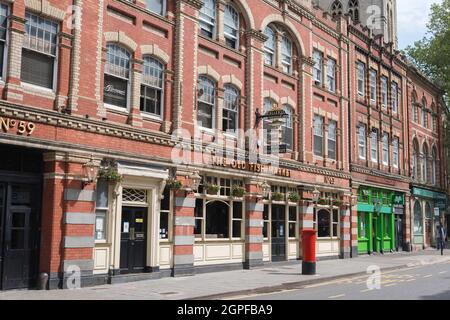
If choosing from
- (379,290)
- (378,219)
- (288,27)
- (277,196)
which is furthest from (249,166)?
(378,219)

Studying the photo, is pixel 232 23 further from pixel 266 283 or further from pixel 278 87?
pixel 266 283

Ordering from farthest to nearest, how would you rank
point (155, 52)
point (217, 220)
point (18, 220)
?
point (217, 220) < point (155, 52) < point (18, 220)

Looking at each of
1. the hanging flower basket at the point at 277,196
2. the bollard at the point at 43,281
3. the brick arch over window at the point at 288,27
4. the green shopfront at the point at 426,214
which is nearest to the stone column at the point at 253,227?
the hanging flower basket at the point at 277,196

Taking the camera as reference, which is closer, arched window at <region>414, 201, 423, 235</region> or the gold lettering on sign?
the gold lettering on sign

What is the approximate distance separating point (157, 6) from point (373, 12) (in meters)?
40.1

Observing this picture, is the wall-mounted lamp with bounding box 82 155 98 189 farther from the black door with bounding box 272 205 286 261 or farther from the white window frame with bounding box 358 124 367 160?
the white window frame with bounding box 358 124 367 160

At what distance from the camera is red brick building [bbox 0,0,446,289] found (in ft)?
48.1

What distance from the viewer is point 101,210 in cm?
1630

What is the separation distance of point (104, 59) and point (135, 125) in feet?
7.59

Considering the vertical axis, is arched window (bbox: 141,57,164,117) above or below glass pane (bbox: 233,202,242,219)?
above

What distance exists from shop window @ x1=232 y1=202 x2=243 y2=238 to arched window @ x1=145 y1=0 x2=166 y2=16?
8.12 metres

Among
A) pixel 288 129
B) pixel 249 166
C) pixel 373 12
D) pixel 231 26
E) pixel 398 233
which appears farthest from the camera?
pixel 373 12

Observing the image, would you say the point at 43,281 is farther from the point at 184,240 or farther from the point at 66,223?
the point at 184,240

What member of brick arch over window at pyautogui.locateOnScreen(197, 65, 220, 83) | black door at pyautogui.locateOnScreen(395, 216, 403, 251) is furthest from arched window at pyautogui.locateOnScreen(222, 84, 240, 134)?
black door at pyautogui.locateOnScreen(395, 216, 403, 251)
